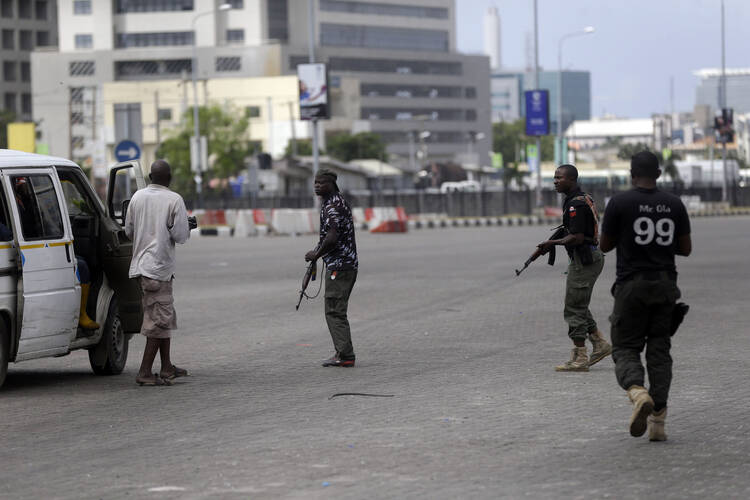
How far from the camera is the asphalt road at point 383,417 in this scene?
6.93 meters

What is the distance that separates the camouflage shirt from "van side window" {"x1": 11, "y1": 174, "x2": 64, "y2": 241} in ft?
7.75

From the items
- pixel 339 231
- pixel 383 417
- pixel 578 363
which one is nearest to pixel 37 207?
pixel 339 231

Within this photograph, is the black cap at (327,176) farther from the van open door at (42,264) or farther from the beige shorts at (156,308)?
the van open door at (42,264)

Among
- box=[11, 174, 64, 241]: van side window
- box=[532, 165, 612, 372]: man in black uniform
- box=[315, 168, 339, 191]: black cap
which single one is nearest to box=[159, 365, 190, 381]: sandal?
box=[11, 174, 64, 241]: van side window

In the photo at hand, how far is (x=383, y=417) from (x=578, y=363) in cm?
284

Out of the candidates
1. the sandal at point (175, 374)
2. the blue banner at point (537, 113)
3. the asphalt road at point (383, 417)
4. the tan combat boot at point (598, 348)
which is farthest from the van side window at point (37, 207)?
the blue banner at point (537, 113)

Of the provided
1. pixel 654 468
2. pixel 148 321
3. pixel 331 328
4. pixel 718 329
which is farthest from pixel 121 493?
pixel 718 329

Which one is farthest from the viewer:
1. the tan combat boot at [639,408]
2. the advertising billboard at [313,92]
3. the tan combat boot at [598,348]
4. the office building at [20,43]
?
the office building at [20,43]

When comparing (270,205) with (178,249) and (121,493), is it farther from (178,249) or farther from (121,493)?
(121,493)

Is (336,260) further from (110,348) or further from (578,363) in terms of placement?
(578,363)

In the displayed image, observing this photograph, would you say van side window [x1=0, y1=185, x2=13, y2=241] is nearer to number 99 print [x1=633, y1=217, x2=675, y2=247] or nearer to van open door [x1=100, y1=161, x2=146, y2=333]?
van open door [x1=100, y1=161, x2=146, y2=333]

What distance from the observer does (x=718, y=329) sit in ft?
48.8

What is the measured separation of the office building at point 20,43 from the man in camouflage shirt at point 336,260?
127776 mm

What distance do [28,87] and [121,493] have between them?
138 metres
